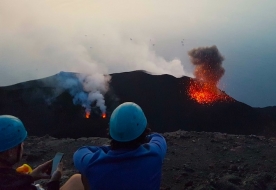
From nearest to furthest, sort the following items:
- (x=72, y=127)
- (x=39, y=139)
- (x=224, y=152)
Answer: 1. (x=224, y=152)
2. (x=39, y=139)
3. (x=72, y=127)

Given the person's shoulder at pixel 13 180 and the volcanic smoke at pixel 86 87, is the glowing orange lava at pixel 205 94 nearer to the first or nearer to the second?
the volcanic smoke at pixel 86 87

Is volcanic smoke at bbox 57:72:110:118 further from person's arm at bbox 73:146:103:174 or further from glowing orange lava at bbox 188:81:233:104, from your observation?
person's arm at bbox 73:146:103:174

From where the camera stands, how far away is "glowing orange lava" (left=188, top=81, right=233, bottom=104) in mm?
24312

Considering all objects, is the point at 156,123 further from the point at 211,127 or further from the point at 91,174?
the point at 91,174

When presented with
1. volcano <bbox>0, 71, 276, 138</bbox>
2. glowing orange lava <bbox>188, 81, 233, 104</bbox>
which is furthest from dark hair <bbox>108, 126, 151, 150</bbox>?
glowing orange lava <bbox>188, 81, 233, 104</bbox>

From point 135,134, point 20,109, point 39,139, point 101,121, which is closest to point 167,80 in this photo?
point 101,121

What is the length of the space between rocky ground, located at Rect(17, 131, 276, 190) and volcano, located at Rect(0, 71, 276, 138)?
463 inches

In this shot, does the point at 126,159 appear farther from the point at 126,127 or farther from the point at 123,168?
the point at 126,127

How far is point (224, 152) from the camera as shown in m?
7.48

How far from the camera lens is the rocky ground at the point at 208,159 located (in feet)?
19.1

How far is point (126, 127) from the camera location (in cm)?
253

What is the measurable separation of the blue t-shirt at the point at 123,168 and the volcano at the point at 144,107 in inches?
699

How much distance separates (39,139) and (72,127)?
→ 1116cm

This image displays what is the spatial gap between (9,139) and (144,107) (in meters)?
21.2
